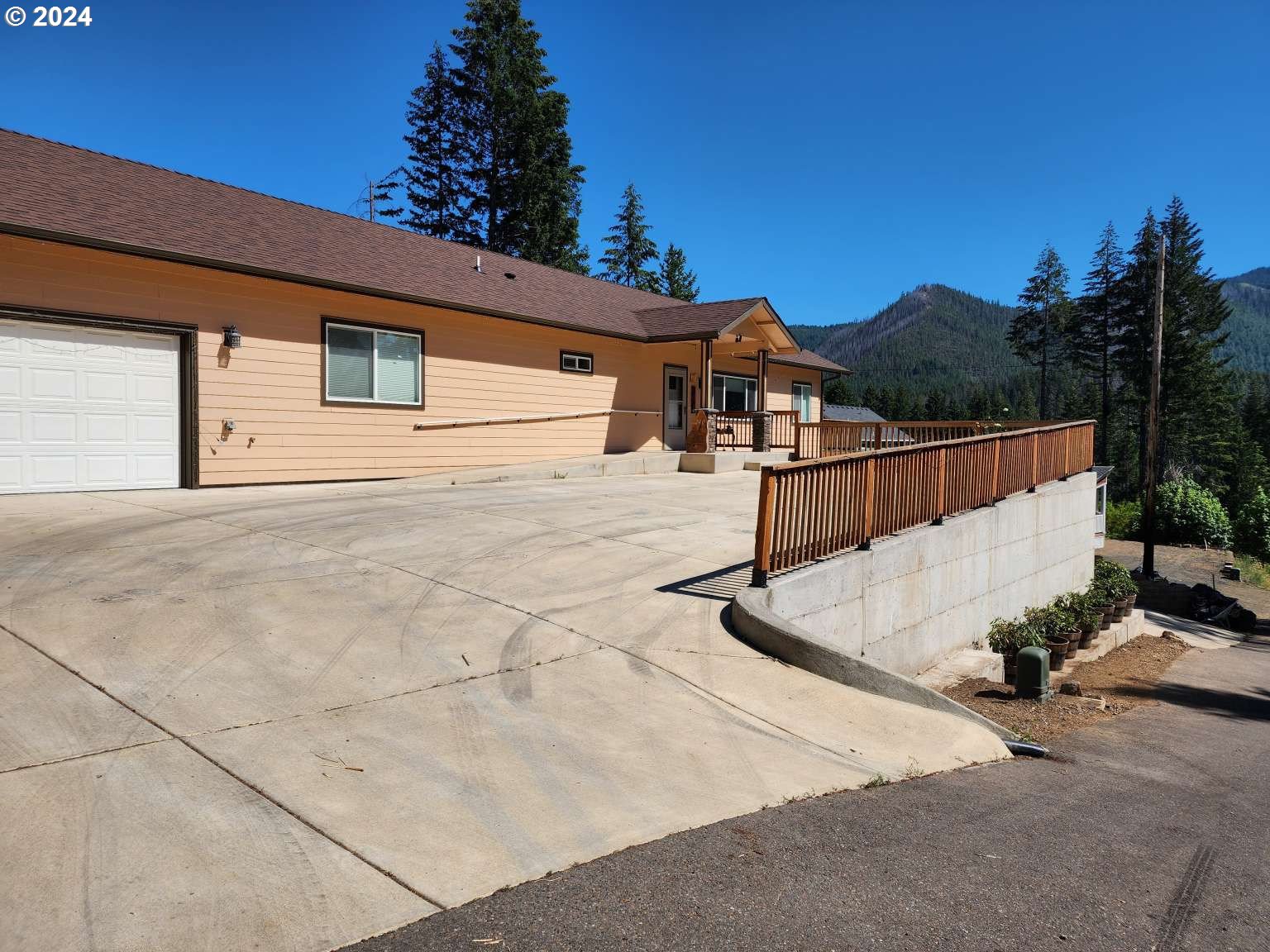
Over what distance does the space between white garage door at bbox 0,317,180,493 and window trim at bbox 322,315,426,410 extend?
219 cm

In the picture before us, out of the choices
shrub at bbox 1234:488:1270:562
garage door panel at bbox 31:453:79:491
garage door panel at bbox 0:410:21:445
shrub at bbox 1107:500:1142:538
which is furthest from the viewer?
shrub at bbox 1107:500:1142:538

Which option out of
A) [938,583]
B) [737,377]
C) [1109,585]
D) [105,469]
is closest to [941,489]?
[938,583]

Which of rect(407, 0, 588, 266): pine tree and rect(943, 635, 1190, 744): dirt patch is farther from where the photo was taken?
rect(407, 0, 588, 266): pine tree

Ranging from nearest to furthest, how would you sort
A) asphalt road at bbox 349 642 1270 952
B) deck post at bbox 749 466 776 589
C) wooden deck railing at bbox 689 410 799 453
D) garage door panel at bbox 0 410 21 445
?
asphalt road at bbox 349 642 1270 952
deck post at bbox 749 466 776 589
garage door panel at bbox 0 410 21 445
wooden deck railing at bbox 689 410 799 453

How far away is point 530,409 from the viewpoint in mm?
16375

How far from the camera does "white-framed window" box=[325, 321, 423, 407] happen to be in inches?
518

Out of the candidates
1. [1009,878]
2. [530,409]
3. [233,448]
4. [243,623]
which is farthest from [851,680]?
[530,409]

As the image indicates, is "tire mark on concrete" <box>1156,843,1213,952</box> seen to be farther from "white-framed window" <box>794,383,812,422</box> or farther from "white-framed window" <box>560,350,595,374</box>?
"white-framed window" <box>794,383,812,422</box>

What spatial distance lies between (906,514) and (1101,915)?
5.72 meters

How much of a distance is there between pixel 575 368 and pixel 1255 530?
31.7m

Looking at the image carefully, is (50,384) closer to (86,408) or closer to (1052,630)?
(86,408)

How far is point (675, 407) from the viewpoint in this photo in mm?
20516

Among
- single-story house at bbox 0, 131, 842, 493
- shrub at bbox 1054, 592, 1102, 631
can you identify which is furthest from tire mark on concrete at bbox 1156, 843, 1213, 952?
single-story house at bbox 0, 131, 842, 493

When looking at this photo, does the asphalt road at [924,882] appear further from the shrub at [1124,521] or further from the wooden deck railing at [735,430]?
the shrub at [1124,521]
